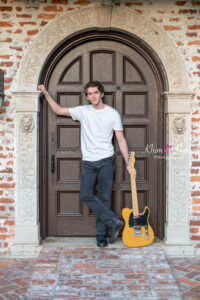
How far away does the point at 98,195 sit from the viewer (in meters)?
4.32

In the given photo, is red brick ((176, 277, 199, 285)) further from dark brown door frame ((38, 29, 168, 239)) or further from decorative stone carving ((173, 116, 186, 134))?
decorative stone carving ((173, 116, 186, 134))

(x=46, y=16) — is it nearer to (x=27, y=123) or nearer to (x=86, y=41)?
(x=86, y=41)

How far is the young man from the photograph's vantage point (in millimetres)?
4098

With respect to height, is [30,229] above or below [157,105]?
below

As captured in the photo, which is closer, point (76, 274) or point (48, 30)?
point (76, 274)

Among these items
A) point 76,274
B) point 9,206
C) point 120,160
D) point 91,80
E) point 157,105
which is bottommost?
point 76,274

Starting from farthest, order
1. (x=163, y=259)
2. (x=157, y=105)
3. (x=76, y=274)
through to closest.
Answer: (x=157, y=105)
(x=163, y=259)
(x=76, y=274)

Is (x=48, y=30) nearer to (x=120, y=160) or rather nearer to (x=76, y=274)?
(x=120, y=160)

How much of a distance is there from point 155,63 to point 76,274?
105 inches

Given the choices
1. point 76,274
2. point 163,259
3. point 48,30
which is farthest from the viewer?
point 48,30

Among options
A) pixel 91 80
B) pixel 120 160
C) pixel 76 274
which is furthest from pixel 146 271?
pixel 91 80

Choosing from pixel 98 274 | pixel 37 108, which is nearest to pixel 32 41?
pixel 37 108

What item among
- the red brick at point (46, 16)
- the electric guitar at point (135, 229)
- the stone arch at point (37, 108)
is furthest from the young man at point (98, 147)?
the red brick at point (46, 16)

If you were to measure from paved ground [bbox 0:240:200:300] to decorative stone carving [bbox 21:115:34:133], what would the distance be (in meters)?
1.43
